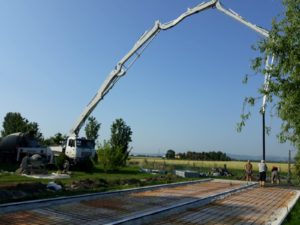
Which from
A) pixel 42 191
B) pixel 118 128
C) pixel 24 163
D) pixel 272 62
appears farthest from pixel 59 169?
pixel 272 62

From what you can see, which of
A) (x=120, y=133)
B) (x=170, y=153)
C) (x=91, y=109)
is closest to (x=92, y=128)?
(x=120, y=133)

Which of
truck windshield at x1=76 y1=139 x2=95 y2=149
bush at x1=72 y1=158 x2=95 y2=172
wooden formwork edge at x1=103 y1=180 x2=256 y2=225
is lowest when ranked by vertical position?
wooden formwork edge at x1=103 y1=180 x2=256 y2=225

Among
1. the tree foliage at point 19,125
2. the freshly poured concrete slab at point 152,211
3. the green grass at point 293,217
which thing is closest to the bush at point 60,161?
the freshly poured concrete slab at point 152,211

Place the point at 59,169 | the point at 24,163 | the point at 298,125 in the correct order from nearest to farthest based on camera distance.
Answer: the point at 298,125 < the point at 24,163 < the point at 59,169

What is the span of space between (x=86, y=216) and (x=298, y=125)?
19.3 feet

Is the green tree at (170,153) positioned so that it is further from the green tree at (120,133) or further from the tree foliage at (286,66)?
the tree foliage at (286,66)

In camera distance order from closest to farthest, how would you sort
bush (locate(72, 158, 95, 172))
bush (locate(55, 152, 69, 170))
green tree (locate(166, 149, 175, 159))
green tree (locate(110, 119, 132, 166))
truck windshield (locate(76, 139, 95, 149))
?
bush (locate(55, 152, 69, 170)), bush (locate(72, 158, 95, 172)), truck windshield (locate(76, 139, 95, 149)), green tree (locate(110, 119, 132, 166)), green tree (locate(166, 149, 175, 159))

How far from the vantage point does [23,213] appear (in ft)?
34.2

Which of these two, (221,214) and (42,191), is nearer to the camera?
(221,214)

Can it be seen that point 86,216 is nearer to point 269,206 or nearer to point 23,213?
point 23,213

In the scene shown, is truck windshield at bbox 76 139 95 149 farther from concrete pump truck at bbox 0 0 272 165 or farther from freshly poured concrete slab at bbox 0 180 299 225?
freshly poured concrete slab at bbox 0 180 299 225

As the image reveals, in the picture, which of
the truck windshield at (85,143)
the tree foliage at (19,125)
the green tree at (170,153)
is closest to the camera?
the truck windshield at (85,143)

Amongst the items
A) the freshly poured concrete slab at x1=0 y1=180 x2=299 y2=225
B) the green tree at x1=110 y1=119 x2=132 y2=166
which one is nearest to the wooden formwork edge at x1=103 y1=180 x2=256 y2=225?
the freshly poured concrete slab at x1=0 y1=180 x2=299 y2=225

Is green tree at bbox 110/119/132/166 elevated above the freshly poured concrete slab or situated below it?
above
